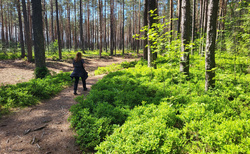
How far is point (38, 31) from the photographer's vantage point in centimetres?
860

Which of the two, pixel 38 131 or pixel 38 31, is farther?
pixel 38 31

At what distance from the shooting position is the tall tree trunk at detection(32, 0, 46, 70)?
329 inches

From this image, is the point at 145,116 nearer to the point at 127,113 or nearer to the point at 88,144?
the point at 127,113

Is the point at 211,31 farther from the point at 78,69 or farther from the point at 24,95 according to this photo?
the point at 24,95

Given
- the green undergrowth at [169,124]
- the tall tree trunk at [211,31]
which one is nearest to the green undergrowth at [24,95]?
the green undergrowth at [169,124]

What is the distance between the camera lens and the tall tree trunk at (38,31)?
27.4ft

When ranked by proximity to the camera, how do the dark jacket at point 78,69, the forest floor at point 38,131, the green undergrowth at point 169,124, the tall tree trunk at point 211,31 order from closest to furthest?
the green undergrowth at point 169,124, the forest floor at point 38,131, the tall tree trunk at point 211,31, the dark jacket at point 78,69

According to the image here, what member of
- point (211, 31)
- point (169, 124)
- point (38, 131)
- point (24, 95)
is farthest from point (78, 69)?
point (211, 31)

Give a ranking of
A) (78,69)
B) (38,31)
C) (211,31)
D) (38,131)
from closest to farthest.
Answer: (38,131)
(211,31)
(78,69)
(38,31)

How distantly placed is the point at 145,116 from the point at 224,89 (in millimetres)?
3238

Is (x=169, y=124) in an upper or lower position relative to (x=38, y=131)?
upper

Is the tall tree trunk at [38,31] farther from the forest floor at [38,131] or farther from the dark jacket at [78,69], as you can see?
the forest floor at [38,131]

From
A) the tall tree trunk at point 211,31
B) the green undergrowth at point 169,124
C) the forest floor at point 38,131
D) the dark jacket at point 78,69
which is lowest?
the forest floor at point 38,131

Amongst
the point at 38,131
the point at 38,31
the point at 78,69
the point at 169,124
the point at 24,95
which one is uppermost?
the point at 38,31
